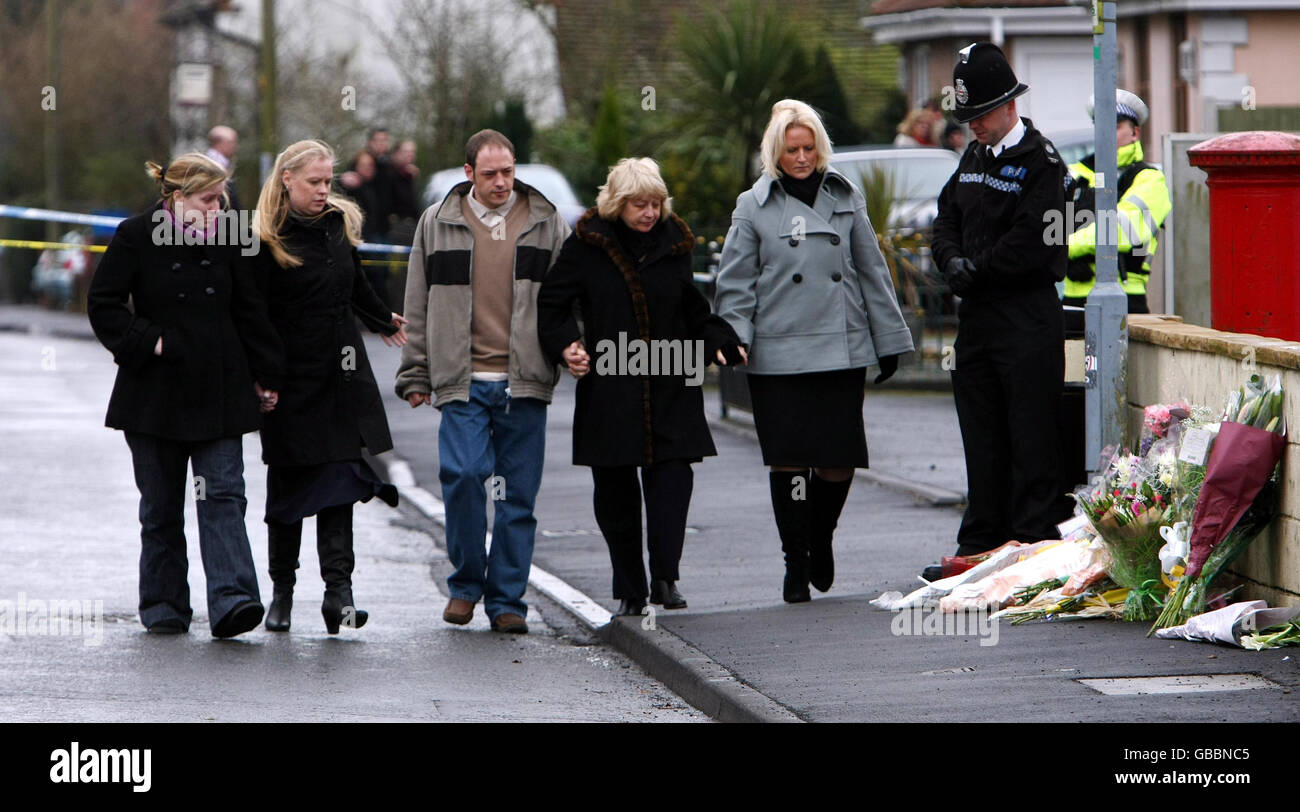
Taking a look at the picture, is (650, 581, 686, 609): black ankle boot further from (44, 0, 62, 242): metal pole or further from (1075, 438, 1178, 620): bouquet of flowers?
(44, 0, 62, 242): metal pole

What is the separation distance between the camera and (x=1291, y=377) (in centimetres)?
734

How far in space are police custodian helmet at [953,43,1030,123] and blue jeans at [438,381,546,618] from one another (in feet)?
6.95

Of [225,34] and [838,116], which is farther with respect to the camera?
[225,34]

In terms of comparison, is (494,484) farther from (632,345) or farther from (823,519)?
(823,519)

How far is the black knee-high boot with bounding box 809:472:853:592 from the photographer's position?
29.1 feet

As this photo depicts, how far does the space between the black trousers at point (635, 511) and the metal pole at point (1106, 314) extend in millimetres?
1686

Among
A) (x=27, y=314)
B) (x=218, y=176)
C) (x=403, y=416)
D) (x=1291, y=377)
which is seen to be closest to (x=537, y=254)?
(x=218, y=176)

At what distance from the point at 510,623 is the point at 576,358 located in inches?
46.1

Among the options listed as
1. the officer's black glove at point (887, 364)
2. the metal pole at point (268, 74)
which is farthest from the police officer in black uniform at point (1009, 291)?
the metal pole at point (268, 74)

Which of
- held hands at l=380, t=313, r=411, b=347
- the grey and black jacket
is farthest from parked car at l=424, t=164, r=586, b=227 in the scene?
the grey and black jacket

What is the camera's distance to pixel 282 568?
878 centimetres

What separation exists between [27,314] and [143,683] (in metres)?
34.7
